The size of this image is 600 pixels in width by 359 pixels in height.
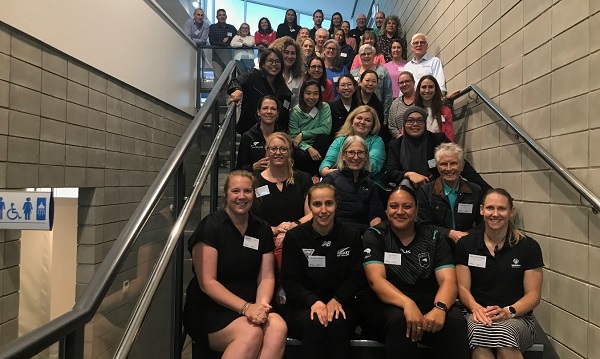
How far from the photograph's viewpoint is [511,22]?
3.30 meters

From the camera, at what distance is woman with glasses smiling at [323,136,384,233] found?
3225 mm

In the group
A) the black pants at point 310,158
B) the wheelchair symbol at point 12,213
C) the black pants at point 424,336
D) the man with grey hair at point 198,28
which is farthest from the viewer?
the man with grey hair at point 198,28

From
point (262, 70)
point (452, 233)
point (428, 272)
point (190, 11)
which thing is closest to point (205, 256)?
point (428, 272)

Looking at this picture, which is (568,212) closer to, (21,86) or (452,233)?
(452,233)

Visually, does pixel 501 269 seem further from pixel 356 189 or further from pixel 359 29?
pixel 359 29

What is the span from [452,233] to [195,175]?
159 cm

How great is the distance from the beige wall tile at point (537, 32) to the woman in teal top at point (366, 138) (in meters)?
1.26

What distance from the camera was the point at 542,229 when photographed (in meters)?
2.78

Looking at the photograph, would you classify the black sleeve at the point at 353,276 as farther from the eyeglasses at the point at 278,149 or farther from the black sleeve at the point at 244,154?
the black sleeve at the point at 244,154

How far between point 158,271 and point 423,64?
3954mm

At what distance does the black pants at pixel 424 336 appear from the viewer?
87.7 inches

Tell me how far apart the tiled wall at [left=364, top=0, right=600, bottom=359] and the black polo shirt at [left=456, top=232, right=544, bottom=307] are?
0.76 ft

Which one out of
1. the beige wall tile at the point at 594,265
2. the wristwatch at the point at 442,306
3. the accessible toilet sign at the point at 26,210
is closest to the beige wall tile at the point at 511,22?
the beige wall tile at the point at 594,265

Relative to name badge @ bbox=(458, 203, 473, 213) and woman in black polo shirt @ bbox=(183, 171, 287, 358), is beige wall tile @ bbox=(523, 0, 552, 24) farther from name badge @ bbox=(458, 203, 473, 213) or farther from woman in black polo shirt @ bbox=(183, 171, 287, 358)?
woman in black polo shirt @ bbox=(183, 171, 287, 358)
